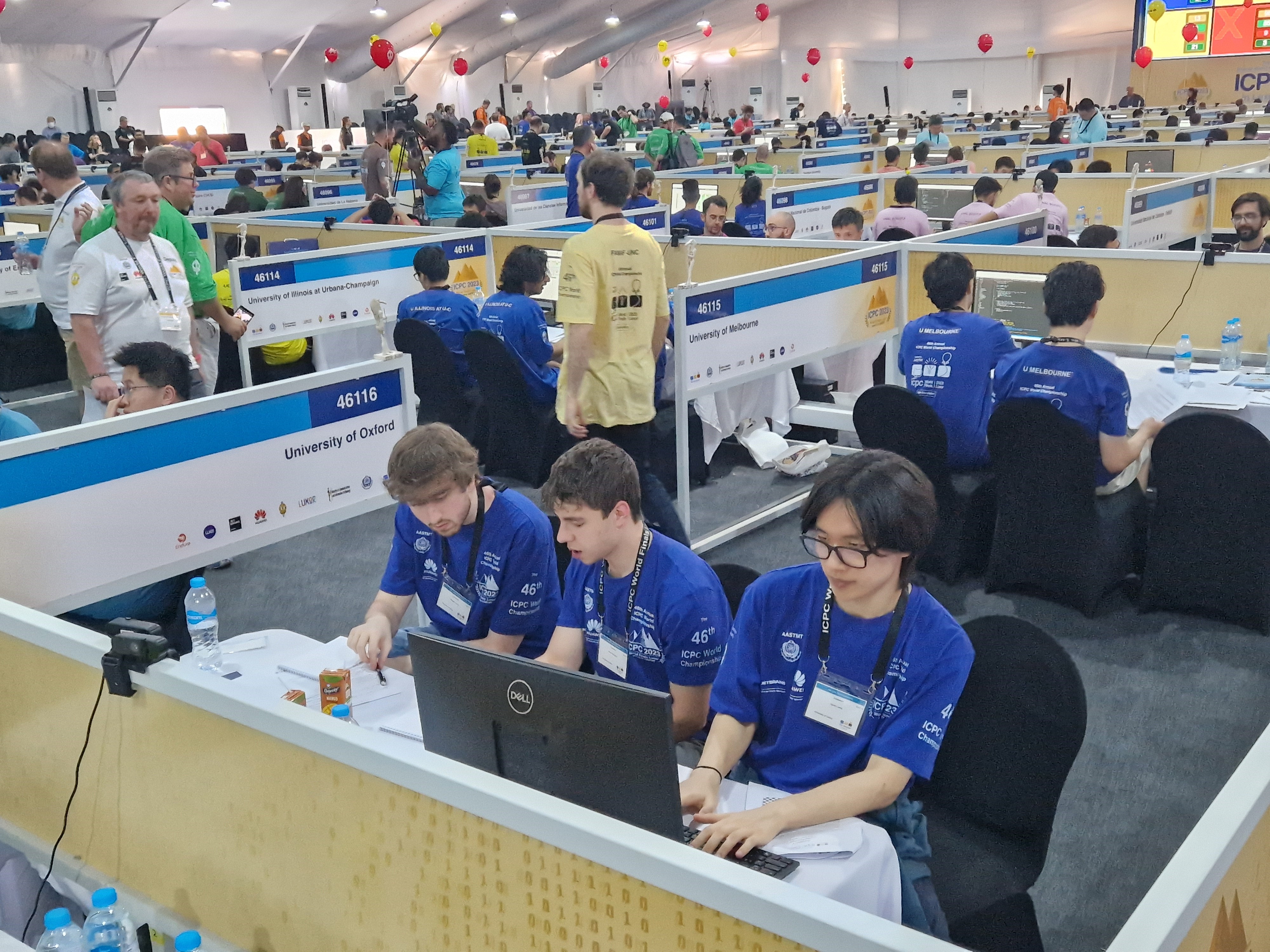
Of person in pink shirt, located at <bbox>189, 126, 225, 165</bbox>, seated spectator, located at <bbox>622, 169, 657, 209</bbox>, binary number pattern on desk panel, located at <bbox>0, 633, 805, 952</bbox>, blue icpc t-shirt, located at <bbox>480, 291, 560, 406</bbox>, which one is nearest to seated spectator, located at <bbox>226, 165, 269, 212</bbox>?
seated spectator, located at <bbox>622, 169, 657, 209</bbox>

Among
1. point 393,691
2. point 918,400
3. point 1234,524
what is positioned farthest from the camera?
point 918,400

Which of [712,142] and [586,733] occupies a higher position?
[712,142]

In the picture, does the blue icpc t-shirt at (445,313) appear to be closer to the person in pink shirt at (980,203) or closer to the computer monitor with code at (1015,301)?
the computer monitor with code at (1015,301)

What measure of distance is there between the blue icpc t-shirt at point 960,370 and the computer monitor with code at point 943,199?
3.95 metres

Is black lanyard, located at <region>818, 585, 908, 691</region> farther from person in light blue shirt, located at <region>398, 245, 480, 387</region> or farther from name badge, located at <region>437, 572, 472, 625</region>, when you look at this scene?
person in light blue shirt, located at <region>398, 245, 480, 387</region>

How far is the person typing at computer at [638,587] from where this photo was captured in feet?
6.95

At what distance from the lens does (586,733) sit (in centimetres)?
142

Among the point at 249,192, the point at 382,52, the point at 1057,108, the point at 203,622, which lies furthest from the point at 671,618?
the point at 1057,108

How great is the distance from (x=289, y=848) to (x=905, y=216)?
6.00 metres

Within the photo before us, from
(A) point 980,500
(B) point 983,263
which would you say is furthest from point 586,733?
(B) point 983,263

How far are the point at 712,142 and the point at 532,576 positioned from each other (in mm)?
13459

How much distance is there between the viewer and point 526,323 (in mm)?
4879

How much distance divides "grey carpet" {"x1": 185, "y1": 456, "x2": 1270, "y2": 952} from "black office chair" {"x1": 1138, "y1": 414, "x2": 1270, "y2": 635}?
0.12 metres

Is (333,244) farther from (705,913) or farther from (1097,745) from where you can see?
(705,913)
